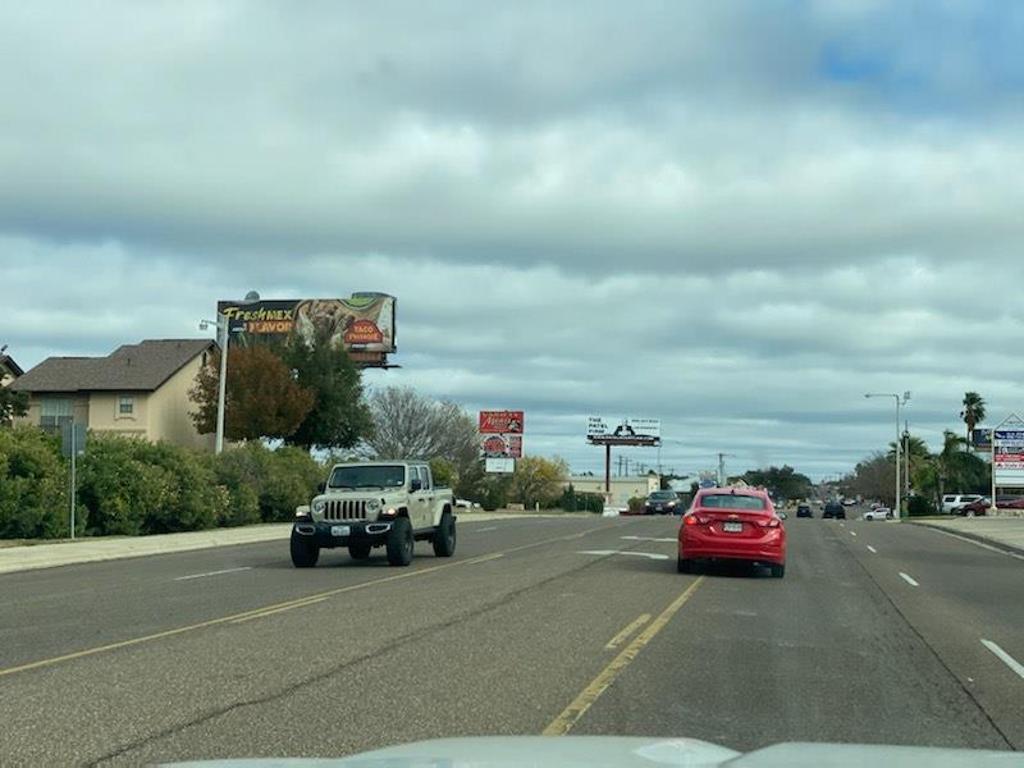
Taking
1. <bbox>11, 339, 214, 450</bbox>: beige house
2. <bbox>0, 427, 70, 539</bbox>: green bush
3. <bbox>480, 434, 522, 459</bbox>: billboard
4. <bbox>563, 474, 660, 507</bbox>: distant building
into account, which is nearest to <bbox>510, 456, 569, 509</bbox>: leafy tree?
<bbox>480, 434, 522, 459</bbox>: billboard

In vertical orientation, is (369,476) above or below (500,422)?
below

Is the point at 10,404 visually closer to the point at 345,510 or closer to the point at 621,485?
the point at 345,510

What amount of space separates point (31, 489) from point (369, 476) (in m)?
11.4

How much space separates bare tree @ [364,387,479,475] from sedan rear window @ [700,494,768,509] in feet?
201

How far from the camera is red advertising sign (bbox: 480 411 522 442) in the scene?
308ft

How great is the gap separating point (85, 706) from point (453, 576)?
39.6ft

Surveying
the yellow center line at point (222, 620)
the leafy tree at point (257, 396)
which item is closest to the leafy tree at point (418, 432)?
the leafy tree at point (257, 396)

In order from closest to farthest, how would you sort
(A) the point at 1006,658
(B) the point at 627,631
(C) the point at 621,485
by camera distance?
(A) the point at 1006,658
(B) the point at 627,631
(C) the point at 621,485

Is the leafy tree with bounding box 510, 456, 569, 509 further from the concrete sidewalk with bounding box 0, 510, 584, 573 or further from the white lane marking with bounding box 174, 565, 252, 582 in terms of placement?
the white lane marking with bounding box 174, 565, 252, 582

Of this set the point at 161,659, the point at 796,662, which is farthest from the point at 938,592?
the point at 161,659

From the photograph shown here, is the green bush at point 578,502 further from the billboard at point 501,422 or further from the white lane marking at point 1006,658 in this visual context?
the white lane marking at point 1006,658

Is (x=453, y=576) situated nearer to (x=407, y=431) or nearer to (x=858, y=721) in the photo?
(x=858, y=721)

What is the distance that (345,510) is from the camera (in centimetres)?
2245

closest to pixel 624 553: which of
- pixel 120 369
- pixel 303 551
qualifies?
pixel 303 551
